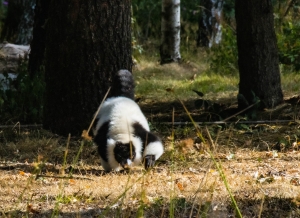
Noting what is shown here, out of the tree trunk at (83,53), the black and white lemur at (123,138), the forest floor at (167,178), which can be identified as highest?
the tree trunk at (83,53)

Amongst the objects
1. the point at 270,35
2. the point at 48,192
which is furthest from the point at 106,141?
the point at 270,35

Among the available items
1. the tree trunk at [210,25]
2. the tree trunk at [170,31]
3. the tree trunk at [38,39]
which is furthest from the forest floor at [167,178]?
the tree trunk at [210,25]

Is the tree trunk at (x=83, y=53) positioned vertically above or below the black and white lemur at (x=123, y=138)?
above

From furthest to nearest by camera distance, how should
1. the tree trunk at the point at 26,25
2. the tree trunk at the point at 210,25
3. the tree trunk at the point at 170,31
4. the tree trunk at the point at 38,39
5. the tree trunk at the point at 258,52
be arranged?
the tree trunk at the point at 210,25
the tree trunk at the point at 26,25
the tree trunk at the point at 170,31
the tree trunk at the point at 38,39
the tree trunk at the point at 258,52

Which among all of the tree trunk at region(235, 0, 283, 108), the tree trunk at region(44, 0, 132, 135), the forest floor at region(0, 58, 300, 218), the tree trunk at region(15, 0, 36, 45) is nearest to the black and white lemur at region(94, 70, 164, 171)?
the forest floor at region(0, 58, 300, 218)

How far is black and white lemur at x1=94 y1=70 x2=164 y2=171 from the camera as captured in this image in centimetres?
616

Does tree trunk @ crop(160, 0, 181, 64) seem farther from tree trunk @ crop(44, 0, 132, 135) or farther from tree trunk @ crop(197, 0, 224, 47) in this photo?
tree trunk @ crop(44, 0, 132, 135)

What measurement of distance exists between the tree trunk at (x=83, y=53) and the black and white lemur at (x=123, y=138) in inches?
42.7

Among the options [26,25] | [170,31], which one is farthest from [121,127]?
[26,25]

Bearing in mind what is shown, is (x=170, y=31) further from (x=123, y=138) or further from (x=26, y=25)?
(x=123, y=138)

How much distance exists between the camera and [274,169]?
20.9ft

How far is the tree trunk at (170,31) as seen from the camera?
13.7m

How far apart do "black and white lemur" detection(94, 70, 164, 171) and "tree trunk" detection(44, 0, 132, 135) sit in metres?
1.08

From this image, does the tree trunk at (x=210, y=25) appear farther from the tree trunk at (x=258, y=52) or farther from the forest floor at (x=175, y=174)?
the tree trunk at (x=258, y=52)
